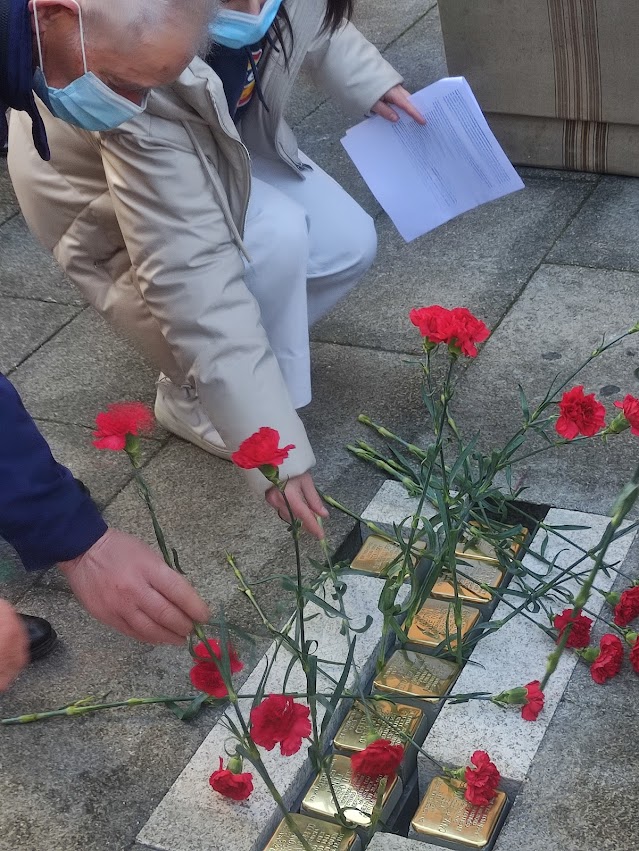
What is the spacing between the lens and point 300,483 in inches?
92.3

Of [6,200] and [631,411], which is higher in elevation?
[631,411]

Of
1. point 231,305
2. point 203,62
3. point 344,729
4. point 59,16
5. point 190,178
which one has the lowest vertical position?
point 344,729

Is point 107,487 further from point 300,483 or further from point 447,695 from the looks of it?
point 447,695

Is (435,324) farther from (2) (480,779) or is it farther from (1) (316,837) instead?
(1) (316,837)

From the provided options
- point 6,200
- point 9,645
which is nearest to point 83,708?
point 9,645

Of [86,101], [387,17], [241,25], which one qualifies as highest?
[86,101]

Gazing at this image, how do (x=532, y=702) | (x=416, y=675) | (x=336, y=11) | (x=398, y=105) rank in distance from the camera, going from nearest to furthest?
(x=532, y=702)
(x=416, y=675)
(x=336, y=11)
(x=398, y=105)

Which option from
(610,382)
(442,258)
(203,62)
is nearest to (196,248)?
(203,62)

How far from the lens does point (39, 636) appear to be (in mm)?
2404

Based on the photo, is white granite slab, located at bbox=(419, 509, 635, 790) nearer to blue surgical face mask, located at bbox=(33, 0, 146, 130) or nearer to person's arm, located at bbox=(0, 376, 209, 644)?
person's arm, located at bbox=(0, 376, 209, 644)

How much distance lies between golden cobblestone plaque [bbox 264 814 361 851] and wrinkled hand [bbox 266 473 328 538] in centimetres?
48

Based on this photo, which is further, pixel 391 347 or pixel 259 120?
pixel 391 347

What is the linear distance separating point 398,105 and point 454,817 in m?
2.01

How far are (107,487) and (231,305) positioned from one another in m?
0.75
